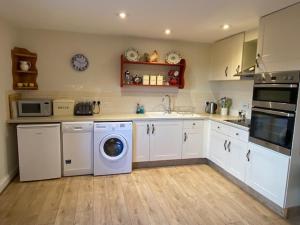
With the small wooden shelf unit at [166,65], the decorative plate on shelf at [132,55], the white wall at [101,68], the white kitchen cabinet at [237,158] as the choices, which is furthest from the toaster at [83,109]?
the white kitchen cabinet at [237,158]

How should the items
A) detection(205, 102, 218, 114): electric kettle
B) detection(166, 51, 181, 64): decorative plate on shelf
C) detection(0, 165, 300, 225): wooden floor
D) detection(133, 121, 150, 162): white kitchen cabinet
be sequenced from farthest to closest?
1. detection(205, 102, 218, 114): electric kettle
2. detection(166, 51, 181, 64): decorative plate on shelf
3. detection(133, 121, 150, 162): white kitchen cabinet
4. detection(0, 165, 300, 225): wooden floor

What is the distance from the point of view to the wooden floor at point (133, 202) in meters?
2.29

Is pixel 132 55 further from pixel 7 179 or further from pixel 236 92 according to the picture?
pixel 7 179

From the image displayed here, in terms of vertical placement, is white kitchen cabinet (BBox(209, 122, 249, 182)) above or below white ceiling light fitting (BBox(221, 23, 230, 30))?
below

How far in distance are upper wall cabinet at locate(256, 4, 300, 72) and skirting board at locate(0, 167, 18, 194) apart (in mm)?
3592

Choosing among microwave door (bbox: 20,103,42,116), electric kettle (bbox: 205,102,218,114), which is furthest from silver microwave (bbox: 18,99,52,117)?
electric kettle (bbox: 205,102,218,114)

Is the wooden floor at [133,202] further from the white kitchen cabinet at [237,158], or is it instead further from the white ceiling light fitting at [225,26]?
the white ceiling light fitting at [225,26]

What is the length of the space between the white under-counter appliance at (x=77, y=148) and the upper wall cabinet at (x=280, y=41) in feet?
8.22

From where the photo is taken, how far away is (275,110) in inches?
95.0

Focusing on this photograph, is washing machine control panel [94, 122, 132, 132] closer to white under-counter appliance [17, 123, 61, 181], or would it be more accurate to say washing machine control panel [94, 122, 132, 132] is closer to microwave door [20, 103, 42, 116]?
white under-counter appliance [17, 123, 61, 181]

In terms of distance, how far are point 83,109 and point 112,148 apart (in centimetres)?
82

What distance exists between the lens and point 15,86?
3.22m

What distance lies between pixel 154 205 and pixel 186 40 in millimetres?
2955

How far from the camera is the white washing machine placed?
10.7 feet
